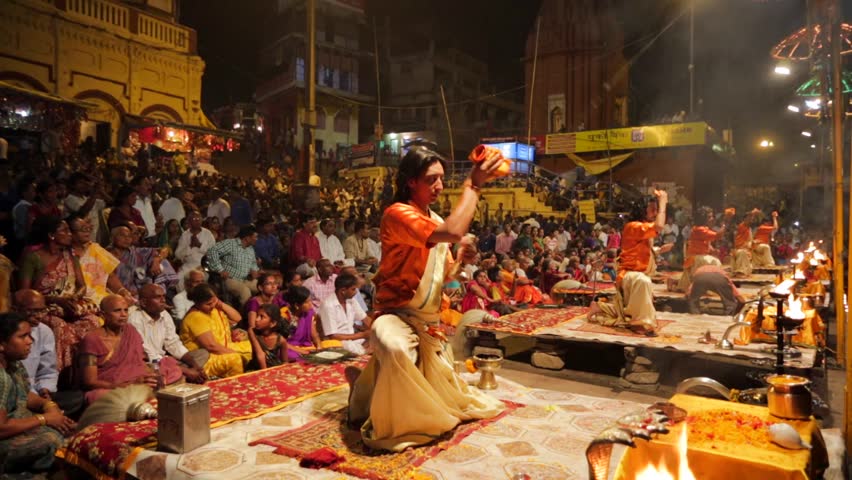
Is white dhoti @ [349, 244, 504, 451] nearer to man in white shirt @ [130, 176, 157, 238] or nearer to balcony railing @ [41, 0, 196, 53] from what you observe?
man in white shirt @ [130, 176, 157, 238]

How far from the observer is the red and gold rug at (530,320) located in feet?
28.0

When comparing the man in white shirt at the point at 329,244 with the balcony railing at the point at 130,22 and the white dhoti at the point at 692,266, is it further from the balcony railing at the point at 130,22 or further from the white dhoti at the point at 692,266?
the balcony railing at the point at 130,22

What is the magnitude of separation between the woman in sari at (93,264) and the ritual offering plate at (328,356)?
2.39 m

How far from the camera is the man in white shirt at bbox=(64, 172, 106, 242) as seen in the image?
859 centimetres

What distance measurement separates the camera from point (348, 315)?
7.88m

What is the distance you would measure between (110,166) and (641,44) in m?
29.7

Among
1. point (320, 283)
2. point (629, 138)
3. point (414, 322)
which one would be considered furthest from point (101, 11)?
point (629, 138)

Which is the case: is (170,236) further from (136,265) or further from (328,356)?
(328,356)

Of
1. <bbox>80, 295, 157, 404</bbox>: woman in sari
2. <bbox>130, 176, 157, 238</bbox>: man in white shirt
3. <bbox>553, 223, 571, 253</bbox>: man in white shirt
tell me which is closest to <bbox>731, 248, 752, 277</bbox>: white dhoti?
<bbox>553, 223, 571, 253</bbox>: man in white shirt

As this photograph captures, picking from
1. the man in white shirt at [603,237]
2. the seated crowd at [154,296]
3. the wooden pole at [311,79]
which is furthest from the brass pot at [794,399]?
the man in white shirt at [603,237]

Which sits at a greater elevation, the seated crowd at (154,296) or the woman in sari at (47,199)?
the woman in sari at (47,199)

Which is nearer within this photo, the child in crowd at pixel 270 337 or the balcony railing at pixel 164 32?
the child in crowd at pixel 270 337

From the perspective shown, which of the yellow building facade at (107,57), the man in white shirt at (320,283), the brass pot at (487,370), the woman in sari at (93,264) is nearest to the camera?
the brass pot at (487,370)

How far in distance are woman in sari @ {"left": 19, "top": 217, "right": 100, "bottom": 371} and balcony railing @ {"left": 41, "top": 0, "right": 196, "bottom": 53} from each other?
42.9 feet
